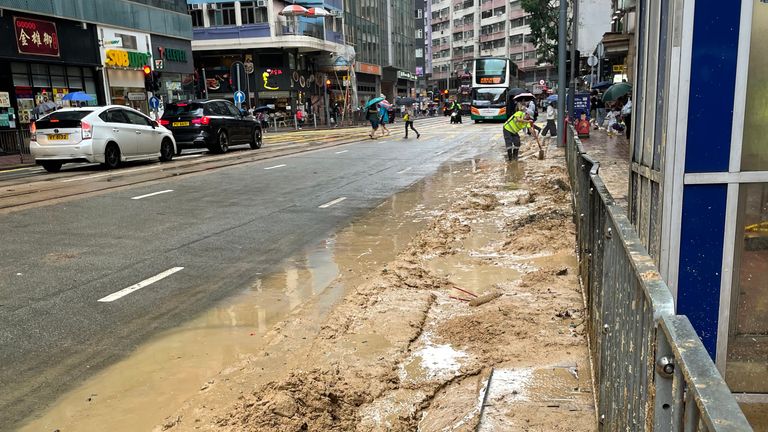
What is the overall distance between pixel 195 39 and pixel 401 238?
49776 mm

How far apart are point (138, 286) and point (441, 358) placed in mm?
3078

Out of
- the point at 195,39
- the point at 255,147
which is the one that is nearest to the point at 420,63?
the point at 195,39

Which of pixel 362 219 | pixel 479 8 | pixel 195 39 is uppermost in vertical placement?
pixel 479 8

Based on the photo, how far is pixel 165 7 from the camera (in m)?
35.3

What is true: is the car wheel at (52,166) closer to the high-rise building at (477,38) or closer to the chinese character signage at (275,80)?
the chinese character signage at (275,80)

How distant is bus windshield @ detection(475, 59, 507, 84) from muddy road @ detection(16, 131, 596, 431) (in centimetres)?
3792

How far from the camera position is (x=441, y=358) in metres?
4.29

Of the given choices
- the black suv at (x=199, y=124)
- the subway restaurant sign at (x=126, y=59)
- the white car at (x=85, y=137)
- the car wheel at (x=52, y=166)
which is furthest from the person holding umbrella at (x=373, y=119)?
the car wheel at (x=52, y=166)

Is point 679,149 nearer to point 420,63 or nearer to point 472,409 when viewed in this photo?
point 472,409

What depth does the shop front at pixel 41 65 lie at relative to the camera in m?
24.5

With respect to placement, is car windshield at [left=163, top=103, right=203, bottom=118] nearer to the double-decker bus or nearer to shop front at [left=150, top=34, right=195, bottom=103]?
shop front at [left=150, top=34, right=195, bottom=103]

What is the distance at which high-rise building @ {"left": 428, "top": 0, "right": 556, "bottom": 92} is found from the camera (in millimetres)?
104188

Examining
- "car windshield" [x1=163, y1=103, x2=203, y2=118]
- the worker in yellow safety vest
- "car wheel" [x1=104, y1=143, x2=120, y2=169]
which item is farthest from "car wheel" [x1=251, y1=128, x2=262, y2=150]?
the worker in yellow safety vest

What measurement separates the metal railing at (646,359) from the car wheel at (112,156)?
583 inches
